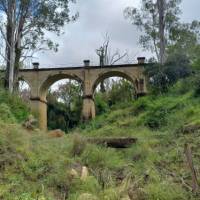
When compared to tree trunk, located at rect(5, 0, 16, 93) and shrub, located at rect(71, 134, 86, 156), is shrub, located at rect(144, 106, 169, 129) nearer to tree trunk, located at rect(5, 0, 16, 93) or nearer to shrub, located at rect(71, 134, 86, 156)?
shrub, located at rect(71, 134, 86, 156)

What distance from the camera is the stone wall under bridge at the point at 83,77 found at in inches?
1192

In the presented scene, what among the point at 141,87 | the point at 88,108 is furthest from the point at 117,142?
the point at 88,108

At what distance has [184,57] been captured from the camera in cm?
2617

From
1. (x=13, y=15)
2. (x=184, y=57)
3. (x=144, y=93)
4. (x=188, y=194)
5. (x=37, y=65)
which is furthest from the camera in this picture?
(x=37, y=65)

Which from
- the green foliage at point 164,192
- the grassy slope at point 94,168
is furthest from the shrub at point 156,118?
the green foliage at point 164,192

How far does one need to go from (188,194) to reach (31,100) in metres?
24.0

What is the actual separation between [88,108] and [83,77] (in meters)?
2.35

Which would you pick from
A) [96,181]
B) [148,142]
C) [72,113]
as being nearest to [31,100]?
[72,113]

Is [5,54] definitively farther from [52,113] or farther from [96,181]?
[96,181]

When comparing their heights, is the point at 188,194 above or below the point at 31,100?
below

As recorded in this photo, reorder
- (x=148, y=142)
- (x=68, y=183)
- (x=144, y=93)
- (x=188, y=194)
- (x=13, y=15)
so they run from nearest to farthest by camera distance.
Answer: (x=188, y=194)
(x=68, y=183)
(x=148, y=142)
(x=13, y=15)
(x=144, y=93)

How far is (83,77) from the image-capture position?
30938mm

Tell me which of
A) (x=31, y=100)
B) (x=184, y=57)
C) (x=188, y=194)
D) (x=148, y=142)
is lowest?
(x=188, y=194)

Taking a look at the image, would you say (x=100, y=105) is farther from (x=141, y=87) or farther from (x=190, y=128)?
(x=190, y=128)
